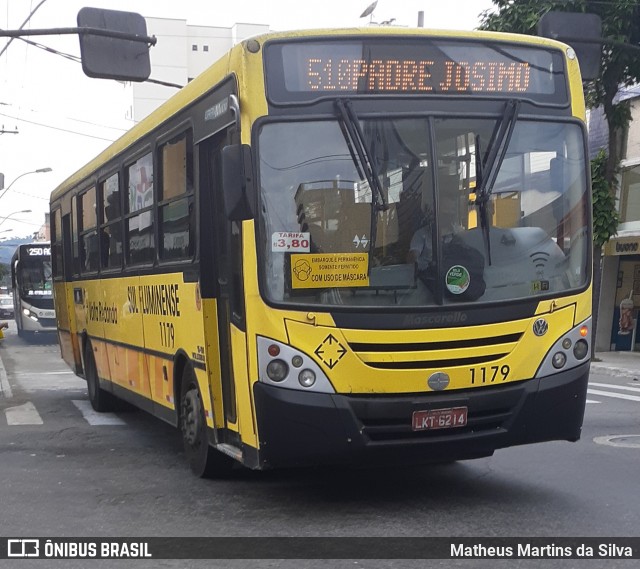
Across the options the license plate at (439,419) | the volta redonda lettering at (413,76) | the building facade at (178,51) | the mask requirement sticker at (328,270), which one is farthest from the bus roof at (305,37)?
the building facade at (178,51)

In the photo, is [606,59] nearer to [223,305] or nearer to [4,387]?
[4,387]

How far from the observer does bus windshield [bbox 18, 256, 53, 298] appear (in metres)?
36.9

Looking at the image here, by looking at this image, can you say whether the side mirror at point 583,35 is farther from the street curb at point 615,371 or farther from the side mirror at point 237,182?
the street curb at point 615,371

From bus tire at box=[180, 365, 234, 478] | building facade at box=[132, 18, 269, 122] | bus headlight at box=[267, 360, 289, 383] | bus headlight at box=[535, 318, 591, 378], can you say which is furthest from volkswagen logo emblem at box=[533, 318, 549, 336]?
building facade at box=[132, 18, 269, 122]

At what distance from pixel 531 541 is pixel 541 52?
11.2 ft

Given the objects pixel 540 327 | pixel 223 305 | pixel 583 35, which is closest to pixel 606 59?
pixel 583 35

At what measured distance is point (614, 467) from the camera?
8656mm

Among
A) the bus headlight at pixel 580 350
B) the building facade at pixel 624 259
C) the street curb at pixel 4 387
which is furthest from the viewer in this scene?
the building facade at pixel 624 259

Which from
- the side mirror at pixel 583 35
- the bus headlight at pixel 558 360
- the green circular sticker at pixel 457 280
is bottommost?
the bus headlight at pixel 558 360

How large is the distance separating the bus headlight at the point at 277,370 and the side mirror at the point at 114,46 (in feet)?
24.2

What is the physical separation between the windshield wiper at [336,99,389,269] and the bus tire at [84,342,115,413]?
7241mm

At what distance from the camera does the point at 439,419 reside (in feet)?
22.3

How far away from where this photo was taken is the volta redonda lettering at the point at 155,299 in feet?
28.8

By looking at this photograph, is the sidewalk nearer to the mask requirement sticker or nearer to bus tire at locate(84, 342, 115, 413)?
bus tire at locate(84, 342, 115, 413)
